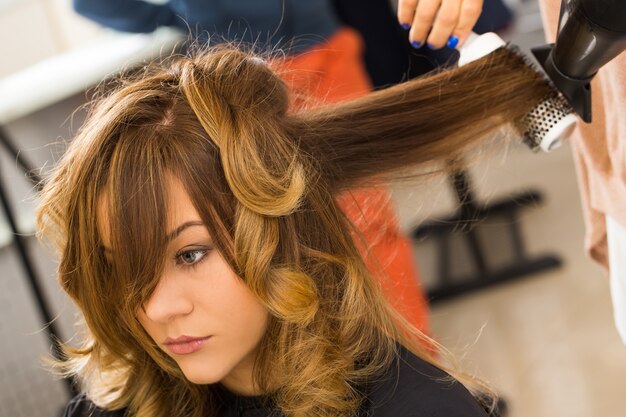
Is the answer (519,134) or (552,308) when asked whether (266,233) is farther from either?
(552,308)

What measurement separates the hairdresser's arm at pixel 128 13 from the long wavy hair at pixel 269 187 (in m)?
0.81

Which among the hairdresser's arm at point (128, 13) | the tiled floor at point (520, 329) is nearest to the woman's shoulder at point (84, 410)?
the tiled floor at point (520, 329)

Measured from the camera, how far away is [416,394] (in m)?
0.96

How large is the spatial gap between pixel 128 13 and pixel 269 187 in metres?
1.04

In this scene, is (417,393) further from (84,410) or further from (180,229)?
(84,410)

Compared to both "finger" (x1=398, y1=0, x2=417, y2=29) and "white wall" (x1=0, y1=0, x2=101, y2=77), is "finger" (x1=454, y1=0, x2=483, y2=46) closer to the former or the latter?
"finger" (x1=398, y1=0, x2=417, y2=29)

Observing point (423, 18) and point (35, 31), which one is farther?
point (35, 31)

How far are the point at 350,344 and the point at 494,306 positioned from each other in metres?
1.49

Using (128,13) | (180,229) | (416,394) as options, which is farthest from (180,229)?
(128,13)

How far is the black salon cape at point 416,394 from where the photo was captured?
3.09 ft

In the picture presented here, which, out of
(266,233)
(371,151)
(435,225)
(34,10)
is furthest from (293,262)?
(34,10)

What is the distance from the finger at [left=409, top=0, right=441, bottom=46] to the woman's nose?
38 centimetres

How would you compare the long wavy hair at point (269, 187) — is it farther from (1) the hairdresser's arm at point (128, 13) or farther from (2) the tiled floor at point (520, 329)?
(1) the hairdresser's arm at point (128, 13)

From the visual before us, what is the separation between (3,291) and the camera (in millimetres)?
2484
